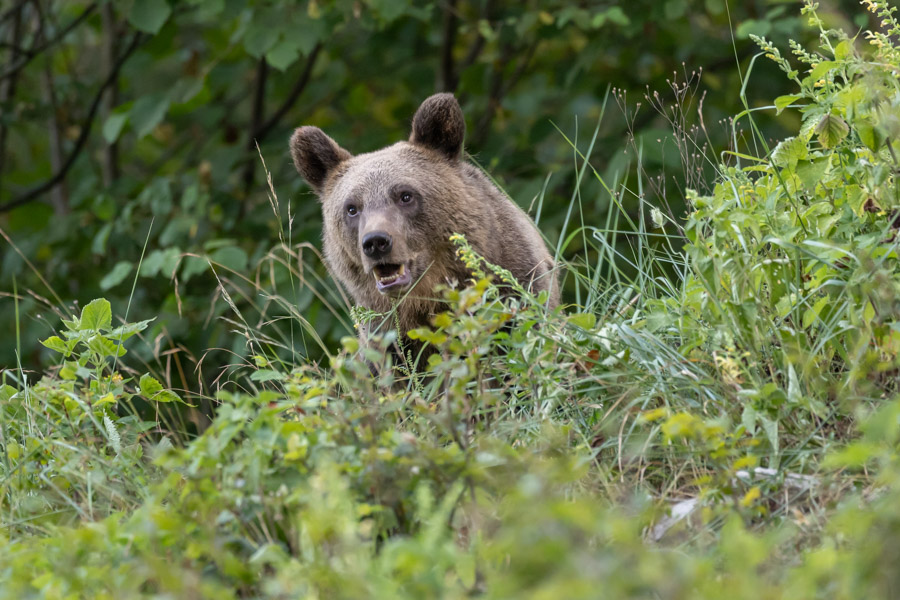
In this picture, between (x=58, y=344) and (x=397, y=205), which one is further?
(x=397, y=205)

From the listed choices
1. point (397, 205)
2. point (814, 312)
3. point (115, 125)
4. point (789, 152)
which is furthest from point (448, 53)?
point (814, 312)

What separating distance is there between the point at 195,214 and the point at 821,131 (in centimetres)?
533

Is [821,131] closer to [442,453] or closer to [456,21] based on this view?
[442,453]

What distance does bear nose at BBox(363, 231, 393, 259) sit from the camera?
4746 millimetres

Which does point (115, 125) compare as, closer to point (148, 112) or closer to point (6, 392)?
point (148, 112)

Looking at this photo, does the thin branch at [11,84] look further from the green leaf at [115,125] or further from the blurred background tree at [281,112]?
the green leaf at [115,125]

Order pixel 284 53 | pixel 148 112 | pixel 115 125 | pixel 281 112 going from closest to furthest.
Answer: pixel 284 53, pixel 115 125, pixel 148 112, pixel 281 112

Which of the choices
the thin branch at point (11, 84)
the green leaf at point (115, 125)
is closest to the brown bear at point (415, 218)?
the green leaf at point (115, 125)

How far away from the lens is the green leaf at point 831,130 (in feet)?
10.6

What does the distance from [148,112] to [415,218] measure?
120 inches

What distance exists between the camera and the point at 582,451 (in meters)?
3.03

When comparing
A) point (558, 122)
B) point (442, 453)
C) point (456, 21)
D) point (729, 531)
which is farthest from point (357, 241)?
point (456, 21)

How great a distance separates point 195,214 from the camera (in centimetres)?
758

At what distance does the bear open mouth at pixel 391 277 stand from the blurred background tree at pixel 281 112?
1.61 metres
